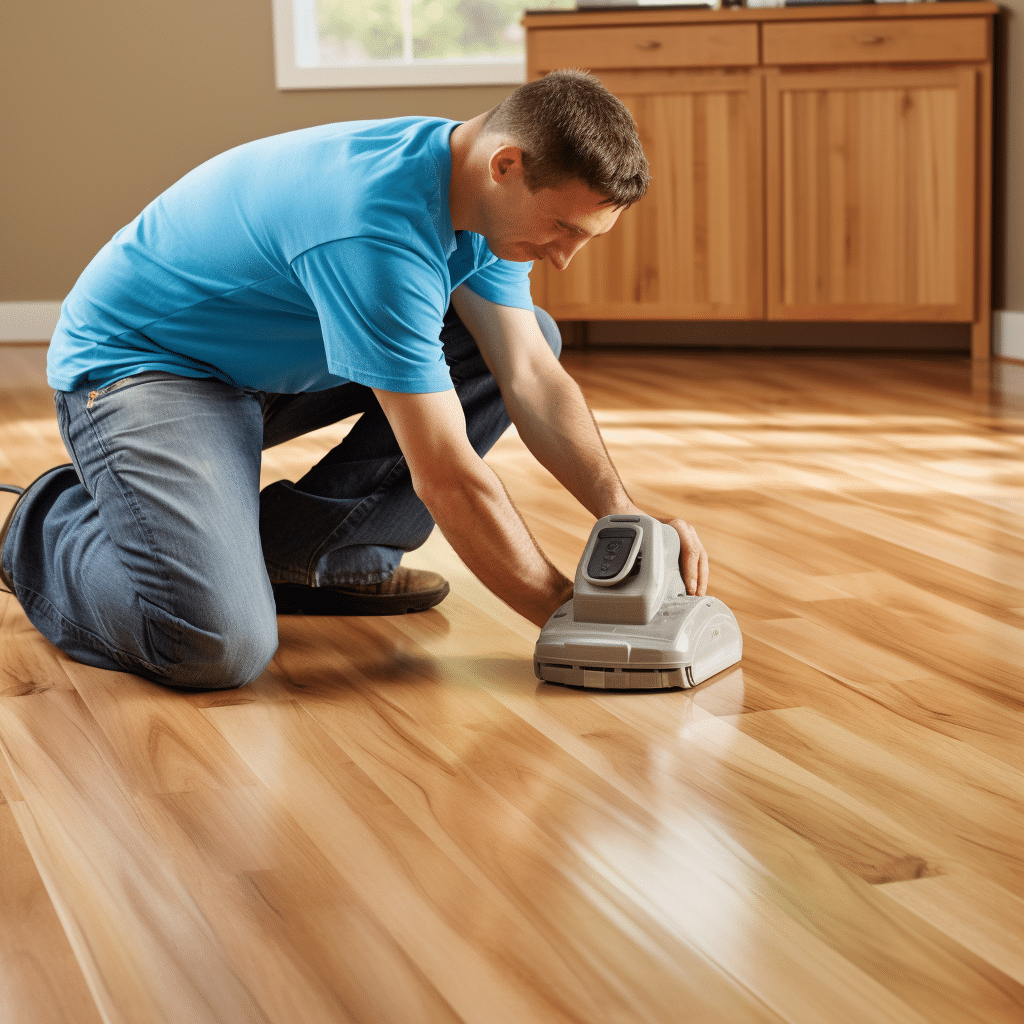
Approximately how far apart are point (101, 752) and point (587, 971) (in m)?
0.61

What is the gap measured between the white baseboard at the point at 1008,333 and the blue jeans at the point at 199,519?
9.28ft

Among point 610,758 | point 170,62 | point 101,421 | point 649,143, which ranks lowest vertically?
point 610,758

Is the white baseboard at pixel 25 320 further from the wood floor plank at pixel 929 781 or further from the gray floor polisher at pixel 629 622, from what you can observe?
the wood floor plank at pixel 929 781

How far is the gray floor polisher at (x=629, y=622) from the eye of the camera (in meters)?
1.40

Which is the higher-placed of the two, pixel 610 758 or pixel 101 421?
pixel 101 421

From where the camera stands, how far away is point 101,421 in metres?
1.56

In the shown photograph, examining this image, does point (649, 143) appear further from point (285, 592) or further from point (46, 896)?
point (46, 896)

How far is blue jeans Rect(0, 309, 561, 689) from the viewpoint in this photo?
1.47 metres

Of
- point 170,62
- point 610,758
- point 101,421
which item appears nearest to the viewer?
point 610,758

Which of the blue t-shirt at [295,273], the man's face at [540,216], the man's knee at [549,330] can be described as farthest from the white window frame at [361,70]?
the man's face at [540,216]

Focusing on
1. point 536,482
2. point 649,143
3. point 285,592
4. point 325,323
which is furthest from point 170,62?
point 325,323

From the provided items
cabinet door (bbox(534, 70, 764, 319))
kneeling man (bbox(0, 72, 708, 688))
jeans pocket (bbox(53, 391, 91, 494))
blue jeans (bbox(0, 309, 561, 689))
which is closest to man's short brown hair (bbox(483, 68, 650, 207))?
kneeling man (bbox(0, 72, 708, 688))

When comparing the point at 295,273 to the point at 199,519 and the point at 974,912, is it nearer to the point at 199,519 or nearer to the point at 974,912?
the point at 199,519

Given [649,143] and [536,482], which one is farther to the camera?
[649,143]
